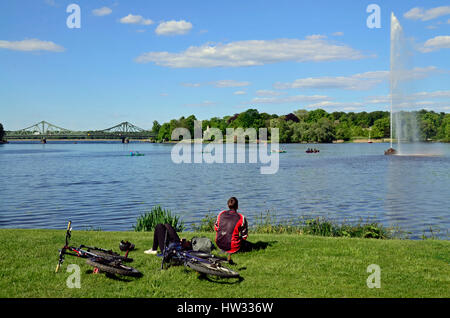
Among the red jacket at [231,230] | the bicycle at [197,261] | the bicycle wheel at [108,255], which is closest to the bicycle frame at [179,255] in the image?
the bicycle at [197,261]

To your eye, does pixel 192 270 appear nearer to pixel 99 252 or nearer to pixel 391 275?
pixel 99 252

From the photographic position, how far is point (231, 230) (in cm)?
1102

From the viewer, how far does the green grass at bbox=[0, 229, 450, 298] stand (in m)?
8.47

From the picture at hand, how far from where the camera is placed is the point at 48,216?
2770cm

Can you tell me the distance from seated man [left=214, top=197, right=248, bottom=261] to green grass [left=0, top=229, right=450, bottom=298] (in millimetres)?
360

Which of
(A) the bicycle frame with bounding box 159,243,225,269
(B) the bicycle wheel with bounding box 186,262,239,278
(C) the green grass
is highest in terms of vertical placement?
(A) the bicycle frame with bounding box 159,243,225,269

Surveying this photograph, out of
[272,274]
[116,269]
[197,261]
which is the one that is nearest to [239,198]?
[272,274]

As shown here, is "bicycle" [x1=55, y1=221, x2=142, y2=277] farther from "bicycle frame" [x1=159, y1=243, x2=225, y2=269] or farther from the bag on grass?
the bag on grass

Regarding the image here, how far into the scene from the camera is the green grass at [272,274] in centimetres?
847

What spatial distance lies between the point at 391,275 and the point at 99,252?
271 inches

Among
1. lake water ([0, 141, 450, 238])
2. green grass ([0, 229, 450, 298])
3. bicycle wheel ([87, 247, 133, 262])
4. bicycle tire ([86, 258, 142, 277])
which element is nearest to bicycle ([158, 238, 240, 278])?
green grass ([0, 229, 450, 298])

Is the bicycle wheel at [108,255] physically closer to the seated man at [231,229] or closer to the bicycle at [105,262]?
the bicycle at [105,262]

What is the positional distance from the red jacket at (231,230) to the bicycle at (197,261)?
95cm

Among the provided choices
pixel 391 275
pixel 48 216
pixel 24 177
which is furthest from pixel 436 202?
pixel 24 177
